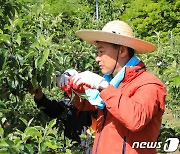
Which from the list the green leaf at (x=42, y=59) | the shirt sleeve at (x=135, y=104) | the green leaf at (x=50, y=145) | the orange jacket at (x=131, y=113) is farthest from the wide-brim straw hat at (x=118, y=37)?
the green leaf at (x=50, y=145)

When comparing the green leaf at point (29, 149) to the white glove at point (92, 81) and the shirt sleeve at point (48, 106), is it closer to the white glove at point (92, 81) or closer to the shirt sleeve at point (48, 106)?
the white glove at point (92, 81)

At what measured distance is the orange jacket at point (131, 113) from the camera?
211 cm

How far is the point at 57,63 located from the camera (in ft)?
7.34

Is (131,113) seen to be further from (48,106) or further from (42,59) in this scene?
(48,106)

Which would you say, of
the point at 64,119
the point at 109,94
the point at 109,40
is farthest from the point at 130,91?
the point at 64,119

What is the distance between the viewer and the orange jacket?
2.11 m

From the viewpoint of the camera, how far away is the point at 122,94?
2.17 metres

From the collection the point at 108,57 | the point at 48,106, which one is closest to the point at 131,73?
the point at 108,57

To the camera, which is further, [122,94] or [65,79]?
[65,79]

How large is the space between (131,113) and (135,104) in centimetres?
5

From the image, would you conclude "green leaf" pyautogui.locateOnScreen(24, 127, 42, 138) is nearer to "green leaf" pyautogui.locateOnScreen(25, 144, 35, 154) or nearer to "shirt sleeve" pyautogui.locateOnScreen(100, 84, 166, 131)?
"green leaf" pyautogui.locateOnScreen(25, 144, 35, 154)

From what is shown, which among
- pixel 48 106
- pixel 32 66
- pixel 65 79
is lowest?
pixel 48 106

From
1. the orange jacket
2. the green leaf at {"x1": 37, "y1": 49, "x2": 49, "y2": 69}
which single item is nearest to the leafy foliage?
the green leaf at {"x1": 37, "y1": 49, "x2": 49, "y2": 69}

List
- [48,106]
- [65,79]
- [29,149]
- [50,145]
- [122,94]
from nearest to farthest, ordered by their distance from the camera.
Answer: [29,149]
[50,145]
[122,94]
[65,79]
[48,106]
